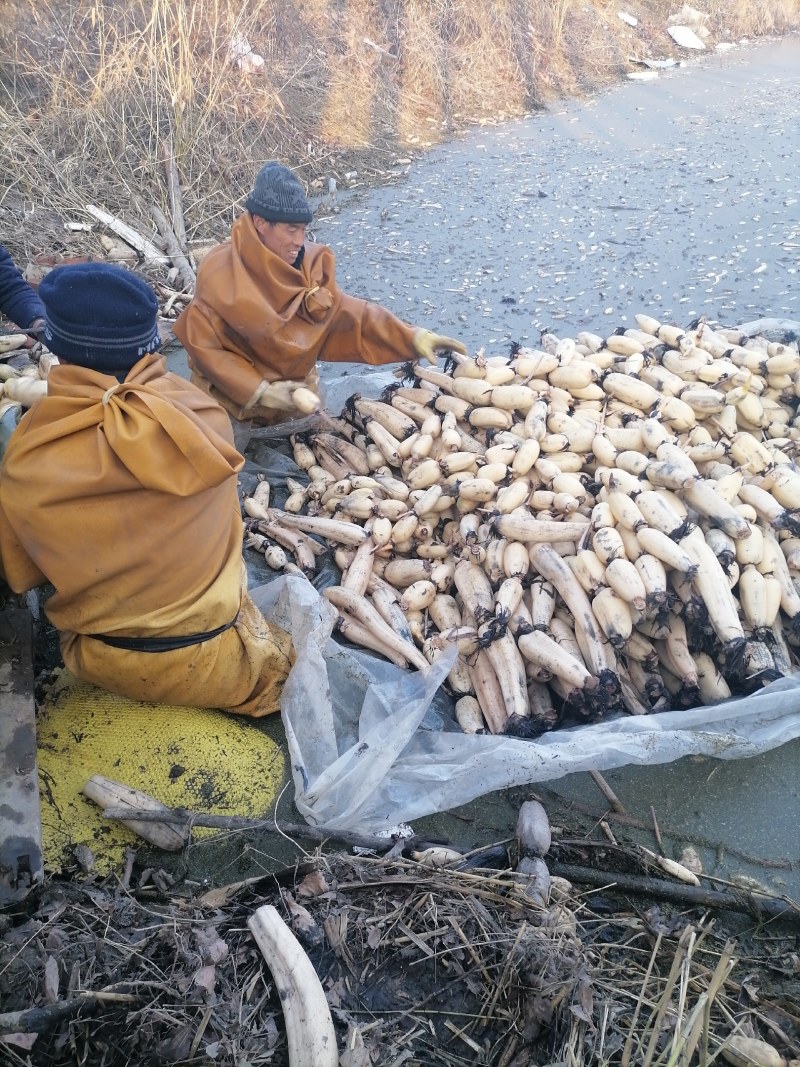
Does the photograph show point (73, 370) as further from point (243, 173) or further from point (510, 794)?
point (243, 173)

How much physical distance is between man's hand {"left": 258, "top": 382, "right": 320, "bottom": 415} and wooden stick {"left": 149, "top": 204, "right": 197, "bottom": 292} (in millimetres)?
2377

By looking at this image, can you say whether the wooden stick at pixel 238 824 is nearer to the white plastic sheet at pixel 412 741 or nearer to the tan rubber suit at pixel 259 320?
the white plastic sheet at pixel 412 741

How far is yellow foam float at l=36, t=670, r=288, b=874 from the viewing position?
7.79 ft

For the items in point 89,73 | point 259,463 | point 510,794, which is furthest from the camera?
point 89,73

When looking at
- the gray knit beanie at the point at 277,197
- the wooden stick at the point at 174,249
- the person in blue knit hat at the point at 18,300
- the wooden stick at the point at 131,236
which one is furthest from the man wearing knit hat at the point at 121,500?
the wooden stick at the point at 131,236

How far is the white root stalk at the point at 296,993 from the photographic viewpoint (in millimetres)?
1656

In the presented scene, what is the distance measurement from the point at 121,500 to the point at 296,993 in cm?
135

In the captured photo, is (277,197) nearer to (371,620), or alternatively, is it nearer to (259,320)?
(259,320)

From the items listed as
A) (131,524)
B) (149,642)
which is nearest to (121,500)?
(131,524)

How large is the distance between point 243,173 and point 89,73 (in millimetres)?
1600

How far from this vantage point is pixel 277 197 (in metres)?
3.52

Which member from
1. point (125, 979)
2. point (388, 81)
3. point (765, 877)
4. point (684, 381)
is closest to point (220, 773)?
point (125, 979)

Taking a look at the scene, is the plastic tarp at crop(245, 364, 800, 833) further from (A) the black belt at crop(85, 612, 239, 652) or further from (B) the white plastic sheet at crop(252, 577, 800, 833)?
(A) the black belt at crop(85, 612, 239, 652)

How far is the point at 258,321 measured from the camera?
3.73 meters
